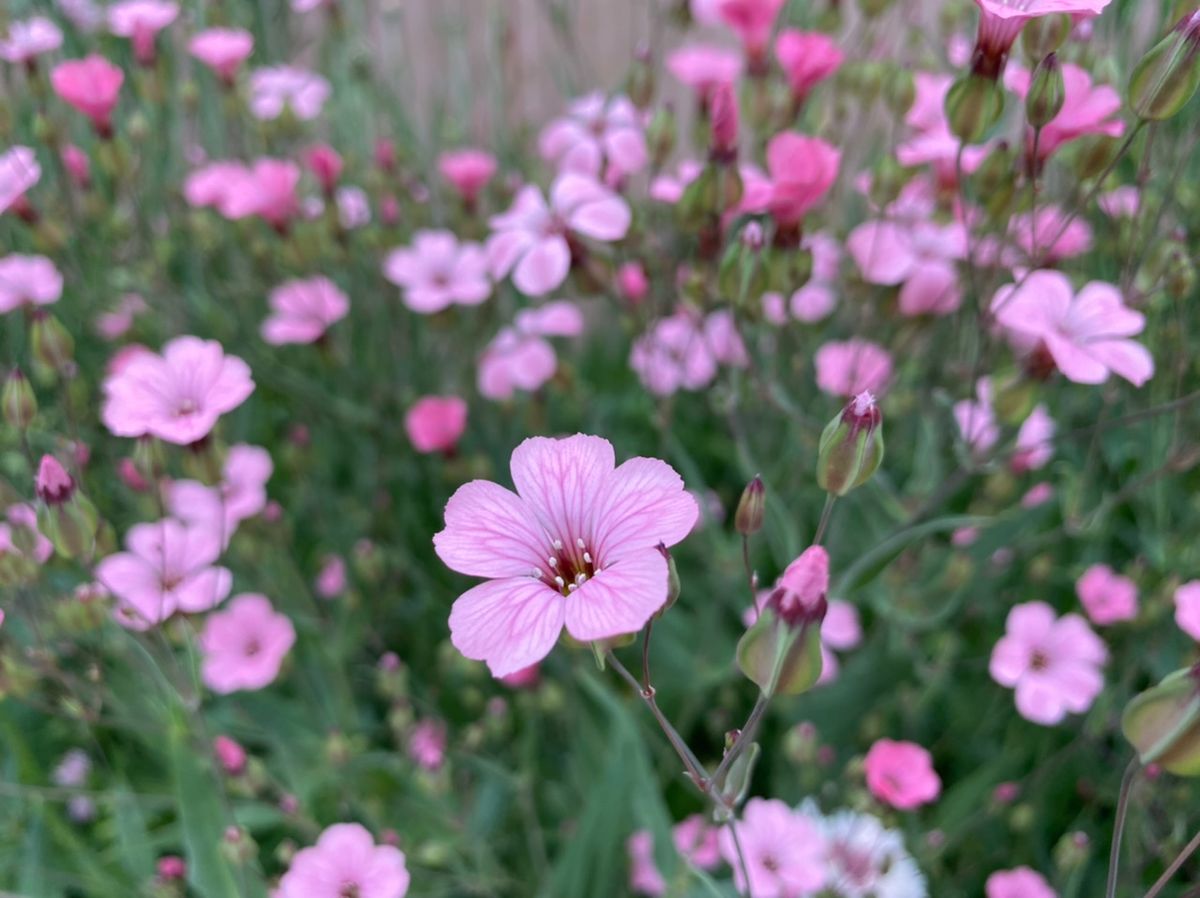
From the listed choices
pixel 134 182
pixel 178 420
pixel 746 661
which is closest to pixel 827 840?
pixel 746 661

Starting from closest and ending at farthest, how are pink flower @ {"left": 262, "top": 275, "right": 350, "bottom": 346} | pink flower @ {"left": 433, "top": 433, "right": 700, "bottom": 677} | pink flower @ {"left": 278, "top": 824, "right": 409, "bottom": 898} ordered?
pink flower @ {"left": 433, "top": 433, "right": 700, "bottom": 677}, pink flower @ {"left": 278, "top": 824, "right": 409, "bottom": 898}, pink flower @ {"left": 262, "top": 275, "right": 350, "bottom": 346}

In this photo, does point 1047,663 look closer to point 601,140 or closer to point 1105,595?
point 1105,595

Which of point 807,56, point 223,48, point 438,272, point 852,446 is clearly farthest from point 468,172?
point 852,446

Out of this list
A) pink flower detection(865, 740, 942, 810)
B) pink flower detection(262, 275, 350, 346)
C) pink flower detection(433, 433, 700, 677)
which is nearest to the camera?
pink flower detection(433, 433, 700, 677)

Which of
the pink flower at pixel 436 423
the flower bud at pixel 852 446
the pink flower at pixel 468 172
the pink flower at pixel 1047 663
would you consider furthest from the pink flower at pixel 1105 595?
the pink flower at pixel 468 172

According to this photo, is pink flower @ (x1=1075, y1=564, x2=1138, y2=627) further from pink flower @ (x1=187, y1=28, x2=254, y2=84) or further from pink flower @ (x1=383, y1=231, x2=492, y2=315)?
pink flower @ (x1=187, y1=28, x2=254, y2=84)

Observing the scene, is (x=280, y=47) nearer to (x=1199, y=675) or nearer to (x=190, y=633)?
(x=190, y=633)

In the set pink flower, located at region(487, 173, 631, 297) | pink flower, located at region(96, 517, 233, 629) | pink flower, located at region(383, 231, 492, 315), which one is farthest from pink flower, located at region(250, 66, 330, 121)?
pink flower, located at region(96, 517, 233, 629)
